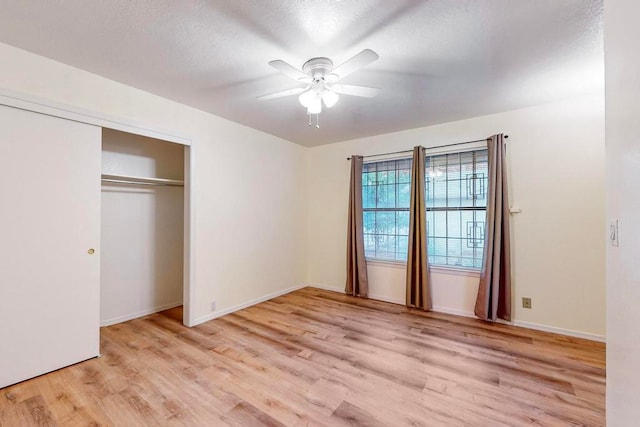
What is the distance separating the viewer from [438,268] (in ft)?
11.9

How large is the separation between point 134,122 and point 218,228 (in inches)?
56.0

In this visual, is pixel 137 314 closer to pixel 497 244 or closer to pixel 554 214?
pixel 497 244

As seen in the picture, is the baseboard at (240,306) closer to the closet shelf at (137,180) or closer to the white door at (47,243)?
the white door at (47,243)

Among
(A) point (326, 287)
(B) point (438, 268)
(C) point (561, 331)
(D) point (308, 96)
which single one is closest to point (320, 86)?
(D) point (308, 96)

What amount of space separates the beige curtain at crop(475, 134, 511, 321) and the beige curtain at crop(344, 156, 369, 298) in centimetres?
160

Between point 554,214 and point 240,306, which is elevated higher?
point 554,214

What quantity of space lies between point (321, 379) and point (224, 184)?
97.5 inches

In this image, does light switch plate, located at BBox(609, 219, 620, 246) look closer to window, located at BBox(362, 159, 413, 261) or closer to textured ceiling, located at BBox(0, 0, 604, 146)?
textured ceiling, located at BBox(0, 0, 604, 146)

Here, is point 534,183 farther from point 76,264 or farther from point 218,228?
point 76,264

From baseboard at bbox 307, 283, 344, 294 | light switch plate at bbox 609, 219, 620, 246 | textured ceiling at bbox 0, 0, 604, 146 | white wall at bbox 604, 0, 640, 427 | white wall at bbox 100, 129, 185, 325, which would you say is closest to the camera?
white wall at bbox 604, 0, 640, 427

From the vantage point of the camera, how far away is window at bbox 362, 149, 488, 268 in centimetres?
339

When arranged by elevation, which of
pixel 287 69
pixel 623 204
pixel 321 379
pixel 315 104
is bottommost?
pixel 321 379

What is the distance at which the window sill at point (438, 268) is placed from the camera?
3402mm

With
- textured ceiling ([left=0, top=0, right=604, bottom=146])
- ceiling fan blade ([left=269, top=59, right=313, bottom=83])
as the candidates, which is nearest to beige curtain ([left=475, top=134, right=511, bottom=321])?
textured ceiling ([left=0, top=0, right=604, bottom=146])
